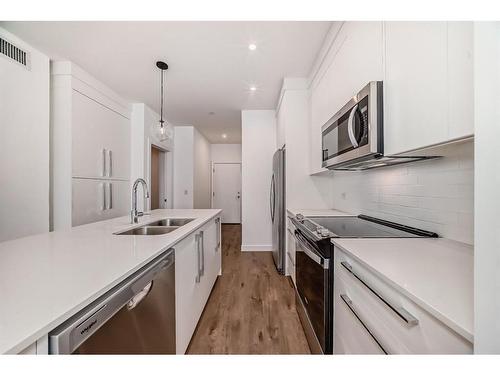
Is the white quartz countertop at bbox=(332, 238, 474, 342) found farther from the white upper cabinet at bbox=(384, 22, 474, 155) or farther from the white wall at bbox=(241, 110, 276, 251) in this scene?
the white wall at bbox=(241, 110, 276, 251)

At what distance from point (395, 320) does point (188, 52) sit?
2.70 m

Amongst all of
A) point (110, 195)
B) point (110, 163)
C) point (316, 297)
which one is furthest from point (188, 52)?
point (316, 297)

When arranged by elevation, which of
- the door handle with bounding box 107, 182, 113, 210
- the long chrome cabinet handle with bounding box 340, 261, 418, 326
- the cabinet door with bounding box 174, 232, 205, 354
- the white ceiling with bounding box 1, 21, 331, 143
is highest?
the white ceiling with bounding box 1, 21, 331, 143

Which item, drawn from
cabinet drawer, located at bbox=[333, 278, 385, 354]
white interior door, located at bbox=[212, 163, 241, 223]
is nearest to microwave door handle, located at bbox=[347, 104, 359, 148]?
cabinet drawer, located at bbox=[333, 278, 385, 354]

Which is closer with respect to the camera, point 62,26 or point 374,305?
point 374,305

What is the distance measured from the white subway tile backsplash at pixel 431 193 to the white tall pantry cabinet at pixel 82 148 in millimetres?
3224

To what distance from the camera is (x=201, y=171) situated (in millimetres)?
5844

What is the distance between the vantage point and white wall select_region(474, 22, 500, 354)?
42 centimetres

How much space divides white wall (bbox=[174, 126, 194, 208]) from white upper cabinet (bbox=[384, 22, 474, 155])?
4427 mm

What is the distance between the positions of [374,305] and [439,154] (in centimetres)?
83

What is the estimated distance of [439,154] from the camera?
1.10 metres

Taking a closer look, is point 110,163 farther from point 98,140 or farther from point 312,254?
point 312,254
